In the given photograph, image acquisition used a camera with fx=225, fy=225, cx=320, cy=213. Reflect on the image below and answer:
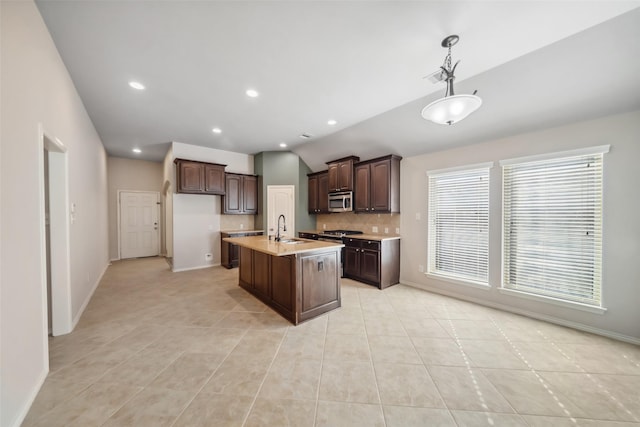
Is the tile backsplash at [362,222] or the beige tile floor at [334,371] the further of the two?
the tile backsplash at [362,222]

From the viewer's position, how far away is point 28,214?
1637 millimetres

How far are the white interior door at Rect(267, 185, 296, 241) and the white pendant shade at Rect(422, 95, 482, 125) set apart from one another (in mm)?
4431

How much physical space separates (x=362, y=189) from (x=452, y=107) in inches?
115

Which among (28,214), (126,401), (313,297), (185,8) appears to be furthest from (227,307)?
(185,8)

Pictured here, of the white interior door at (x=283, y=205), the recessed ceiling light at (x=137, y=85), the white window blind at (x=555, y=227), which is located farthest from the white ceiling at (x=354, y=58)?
the white interior door at (x=283, y=205)

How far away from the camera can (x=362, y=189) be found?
15.4ft

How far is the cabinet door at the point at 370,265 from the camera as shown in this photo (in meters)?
4.07

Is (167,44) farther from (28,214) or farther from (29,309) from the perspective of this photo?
(29,309)

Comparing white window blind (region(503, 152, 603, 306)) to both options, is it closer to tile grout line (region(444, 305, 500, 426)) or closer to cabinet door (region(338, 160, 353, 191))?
tile grout line (region(444, 305, 500, 426))

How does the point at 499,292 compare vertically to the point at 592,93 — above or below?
below

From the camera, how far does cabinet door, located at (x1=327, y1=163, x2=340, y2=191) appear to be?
5.14 metres

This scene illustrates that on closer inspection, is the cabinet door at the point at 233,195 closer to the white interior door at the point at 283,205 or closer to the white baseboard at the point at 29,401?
the white interior door at the point at 283,205

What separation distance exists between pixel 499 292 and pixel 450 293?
Result: 0.67 meters

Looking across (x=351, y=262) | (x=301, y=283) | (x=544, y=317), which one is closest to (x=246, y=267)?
(x=301, y=283)
